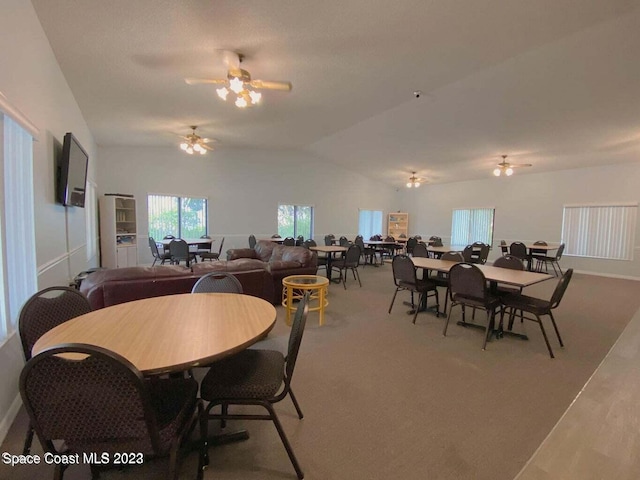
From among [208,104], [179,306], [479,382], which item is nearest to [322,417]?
[179,306]

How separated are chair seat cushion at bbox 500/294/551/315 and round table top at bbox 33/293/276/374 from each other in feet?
8.94

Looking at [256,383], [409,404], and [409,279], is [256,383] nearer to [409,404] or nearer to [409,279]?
[409,404]

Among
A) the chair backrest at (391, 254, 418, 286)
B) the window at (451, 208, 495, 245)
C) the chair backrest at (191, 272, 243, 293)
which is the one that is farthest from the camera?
the window at (451, 208, 495, 245)

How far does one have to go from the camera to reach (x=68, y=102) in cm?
377

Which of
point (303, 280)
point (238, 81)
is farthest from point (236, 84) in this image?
point (303, 280)

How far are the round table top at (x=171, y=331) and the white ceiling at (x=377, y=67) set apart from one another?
2439 millimetres

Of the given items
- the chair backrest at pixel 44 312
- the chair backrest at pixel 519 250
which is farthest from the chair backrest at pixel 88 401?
the chair backrest at pixel 519 250

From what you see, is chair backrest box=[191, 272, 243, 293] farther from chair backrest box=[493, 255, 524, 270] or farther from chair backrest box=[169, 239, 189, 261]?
chair backrest box=[169, 239, 189, 261]

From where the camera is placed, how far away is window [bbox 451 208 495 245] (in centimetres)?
940

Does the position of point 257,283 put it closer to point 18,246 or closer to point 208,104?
point 18,246

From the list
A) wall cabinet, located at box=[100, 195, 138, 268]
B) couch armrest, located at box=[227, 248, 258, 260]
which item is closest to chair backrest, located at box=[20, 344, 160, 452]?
couch armrest, located at box=[227, 248, 258, 260]

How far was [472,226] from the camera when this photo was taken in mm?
9797

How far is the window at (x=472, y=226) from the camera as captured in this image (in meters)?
9.40

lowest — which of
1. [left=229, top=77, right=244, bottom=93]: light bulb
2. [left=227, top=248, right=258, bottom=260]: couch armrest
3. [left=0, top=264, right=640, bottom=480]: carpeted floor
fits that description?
[left=0, top=264, right=640, bottom=480]: carpeted floor
